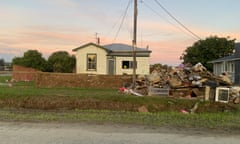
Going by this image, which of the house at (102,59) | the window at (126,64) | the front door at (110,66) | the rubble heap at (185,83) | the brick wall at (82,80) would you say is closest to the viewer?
the rubble heap at (185,83)

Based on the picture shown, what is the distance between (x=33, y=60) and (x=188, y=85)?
30.4 m

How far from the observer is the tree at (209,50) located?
52.1m

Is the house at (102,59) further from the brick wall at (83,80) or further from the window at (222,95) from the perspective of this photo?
the window at (222,95)

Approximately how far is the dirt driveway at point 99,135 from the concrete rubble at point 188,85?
962 centimetres

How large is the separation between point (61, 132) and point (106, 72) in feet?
80.2

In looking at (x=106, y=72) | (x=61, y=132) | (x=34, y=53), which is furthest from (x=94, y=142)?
(x=34, y=53)

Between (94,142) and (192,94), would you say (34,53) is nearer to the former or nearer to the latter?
(192,94)

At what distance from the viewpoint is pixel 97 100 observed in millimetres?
16047

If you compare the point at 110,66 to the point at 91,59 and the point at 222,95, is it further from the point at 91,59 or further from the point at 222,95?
the point at 222,95

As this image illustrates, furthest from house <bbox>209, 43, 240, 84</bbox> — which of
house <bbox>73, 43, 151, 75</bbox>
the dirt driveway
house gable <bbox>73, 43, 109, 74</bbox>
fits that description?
the dirt driveway

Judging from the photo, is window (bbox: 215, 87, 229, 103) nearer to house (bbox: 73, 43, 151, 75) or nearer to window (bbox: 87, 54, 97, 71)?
house (bbox: 73, 43, 151, 75)

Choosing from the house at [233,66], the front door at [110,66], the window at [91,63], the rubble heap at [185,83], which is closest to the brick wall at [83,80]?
the rubble heap at [185,83]

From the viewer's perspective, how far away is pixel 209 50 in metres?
52.9

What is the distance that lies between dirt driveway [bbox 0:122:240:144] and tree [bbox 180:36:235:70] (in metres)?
45.3
